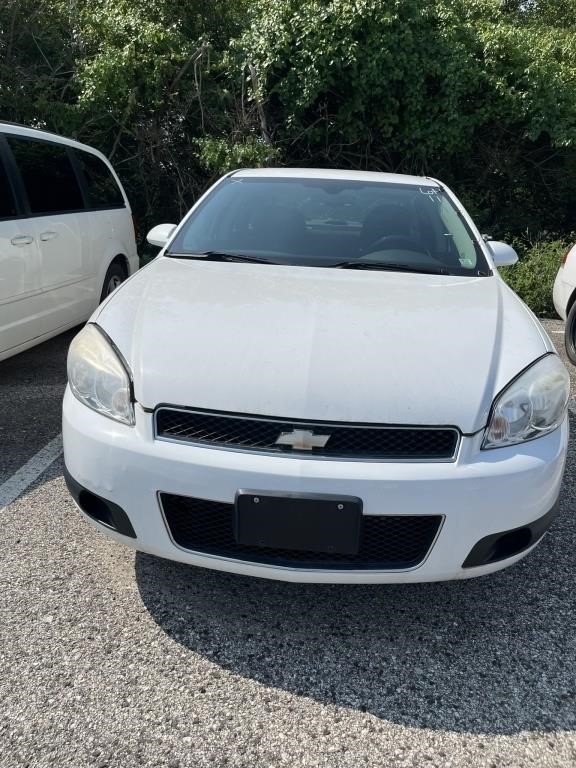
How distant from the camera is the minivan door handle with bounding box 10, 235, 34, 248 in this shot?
13.0 ft

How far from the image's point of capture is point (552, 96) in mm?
8305

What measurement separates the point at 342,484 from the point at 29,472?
2.00m

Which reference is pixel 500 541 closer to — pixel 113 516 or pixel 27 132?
pixel 113 516

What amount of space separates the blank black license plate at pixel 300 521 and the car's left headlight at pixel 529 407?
0.47 meters

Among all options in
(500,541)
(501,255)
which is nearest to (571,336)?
(501,255)

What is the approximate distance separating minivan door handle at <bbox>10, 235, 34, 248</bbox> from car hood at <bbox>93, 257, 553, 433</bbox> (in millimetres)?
1690

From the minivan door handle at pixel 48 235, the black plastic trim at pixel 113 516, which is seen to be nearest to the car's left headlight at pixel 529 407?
the black plastic trim at pixel 113 516

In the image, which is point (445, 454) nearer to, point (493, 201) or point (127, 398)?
point (127, 398)

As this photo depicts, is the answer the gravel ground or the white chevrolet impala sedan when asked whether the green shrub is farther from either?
the white chevrolet impala sedan

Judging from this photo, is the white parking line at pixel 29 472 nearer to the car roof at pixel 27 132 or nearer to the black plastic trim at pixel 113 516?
the black plastic trim at pixel 113 516

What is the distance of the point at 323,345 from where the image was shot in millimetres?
2055

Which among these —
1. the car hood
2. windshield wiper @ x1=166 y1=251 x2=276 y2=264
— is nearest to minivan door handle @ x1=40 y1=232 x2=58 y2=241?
windshield wiper @ x1=166 y1=251 x2=276 y2=264

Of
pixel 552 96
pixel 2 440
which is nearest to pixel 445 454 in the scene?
pixel 2 440

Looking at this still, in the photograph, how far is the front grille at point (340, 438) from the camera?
1.87m
